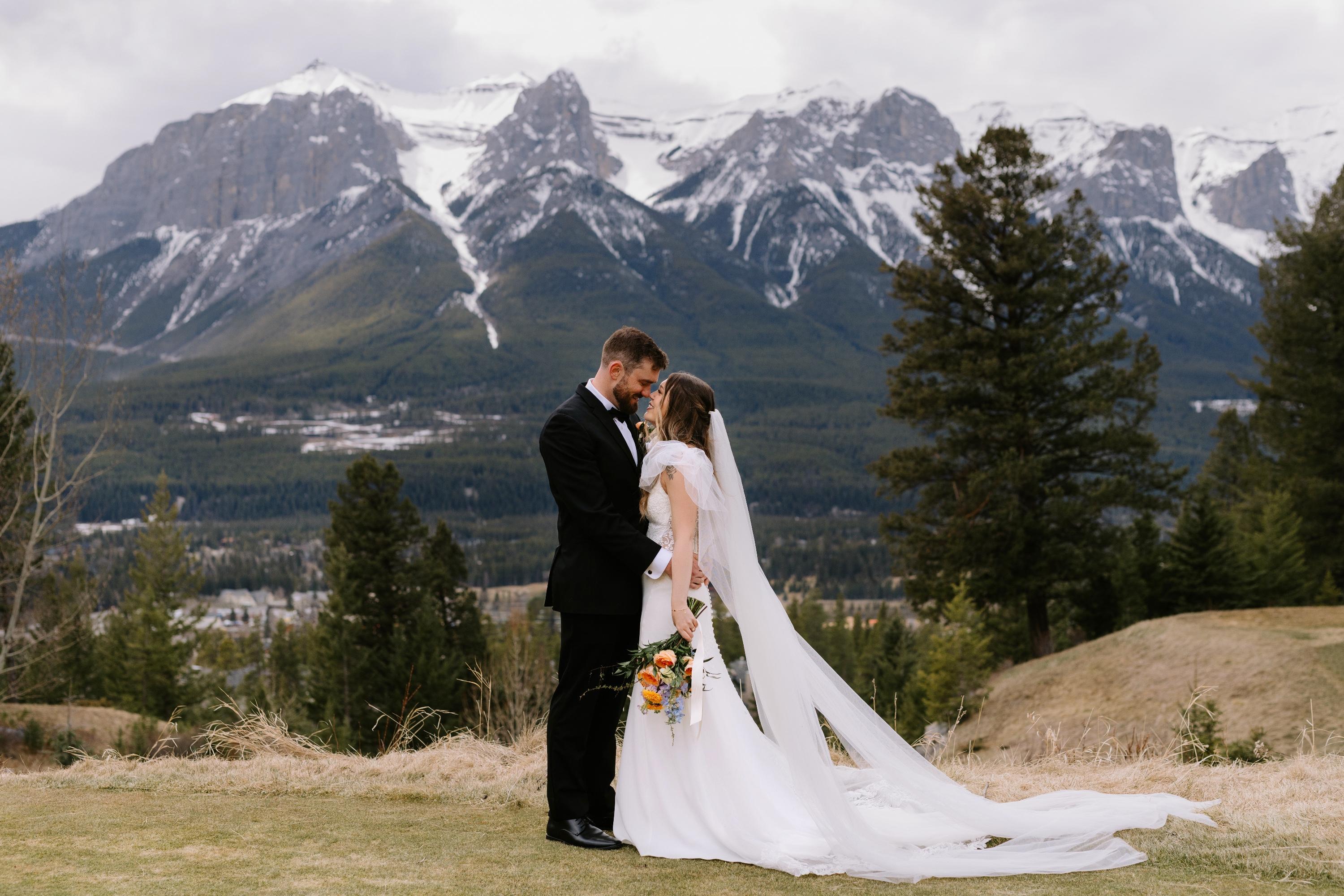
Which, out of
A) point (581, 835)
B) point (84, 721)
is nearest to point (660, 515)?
point (581, 835)

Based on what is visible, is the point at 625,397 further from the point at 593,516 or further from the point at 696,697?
the point at 696,697

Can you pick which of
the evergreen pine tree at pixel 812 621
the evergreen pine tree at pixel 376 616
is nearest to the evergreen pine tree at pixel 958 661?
the evergreen pine tree at pixel 376 616

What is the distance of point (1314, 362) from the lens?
2781 cm

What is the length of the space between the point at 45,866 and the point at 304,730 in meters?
19.9

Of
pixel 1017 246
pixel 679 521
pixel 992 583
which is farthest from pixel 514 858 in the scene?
pixel 1017 246

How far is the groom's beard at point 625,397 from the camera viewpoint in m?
5.93

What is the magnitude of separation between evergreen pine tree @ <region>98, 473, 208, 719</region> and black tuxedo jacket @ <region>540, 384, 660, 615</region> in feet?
130

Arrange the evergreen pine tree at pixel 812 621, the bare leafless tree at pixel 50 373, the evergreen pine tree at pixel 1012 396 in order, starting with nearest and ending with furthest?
the bare leafless tree at pixel 50 373
the evergreen pine tree at pixel 1012 396
the evergreen pine tree at pixel 812 621

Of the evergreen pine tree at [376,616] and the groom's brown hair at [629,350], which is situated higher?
the groom's brown hair at [629,350]

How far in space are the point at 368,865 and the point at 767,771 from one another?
218 cm

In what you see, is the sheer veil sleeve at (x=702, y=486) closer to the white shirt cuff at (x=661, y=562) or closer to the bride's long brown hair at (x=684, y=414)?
the bride's long brown hair at (x=684, y=414)

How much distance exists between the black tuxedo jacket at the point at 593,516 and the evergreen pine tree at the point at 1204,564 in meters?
22.2

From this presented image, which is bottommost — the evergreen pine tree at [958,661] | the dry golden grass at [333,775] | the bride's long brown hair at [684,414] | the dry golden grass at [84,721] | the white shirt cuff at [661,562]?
the dry golden grass at [84,721]

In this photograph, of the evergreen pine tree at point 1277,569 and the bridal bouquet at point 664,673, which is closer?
the bridal bouquet at point 664,673
